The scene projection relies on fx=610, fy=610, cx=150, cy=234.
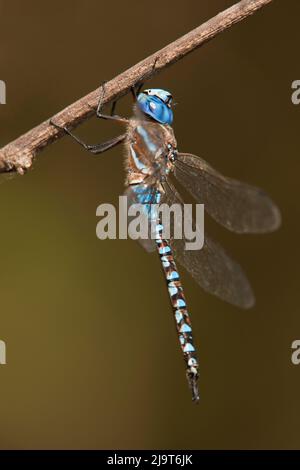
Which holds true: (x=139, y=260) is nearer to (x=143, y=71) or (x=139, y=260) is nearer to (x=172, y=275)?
(x=172, y=275)

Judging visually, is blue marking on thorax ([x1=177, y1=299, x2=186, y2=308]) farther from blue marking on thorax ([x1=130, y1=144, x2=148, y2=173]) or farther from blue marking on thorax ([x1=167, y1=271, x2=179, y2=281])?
blue marking on thorax ([x1=130, y1=144, x2=148, y2=173])

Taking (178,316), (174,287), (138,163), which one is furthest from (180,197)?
(178,316)

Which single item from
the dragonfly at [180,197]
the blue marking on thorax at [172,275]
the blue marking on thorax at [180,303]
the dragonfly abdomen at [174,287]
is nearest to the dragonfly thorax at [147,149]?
the dragonfly at [180,197]

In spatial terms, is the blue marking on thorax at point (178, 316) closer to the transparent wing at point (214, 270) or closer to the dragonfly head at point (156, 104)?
the transparent wing at point (214, 270)

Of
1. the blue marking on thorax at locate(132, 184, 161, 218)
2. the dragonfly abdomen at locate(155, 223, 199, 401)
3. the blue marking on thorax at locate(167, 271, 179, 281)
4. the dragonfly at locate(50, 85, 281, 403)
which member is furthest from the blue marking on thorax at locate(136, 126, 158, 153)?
the blue marking on thorax at locate(167, 271, 179, 281)

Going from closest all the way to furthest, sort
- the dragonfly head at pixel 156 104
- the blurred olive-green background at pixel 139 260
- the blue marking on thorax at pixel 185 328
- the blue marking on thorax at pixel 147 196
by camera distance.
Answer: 1. the dragonfly head at pixel 156 104
2. the blue marking on thorax at pixel 147 196
3. the blue marking on thorax at pixel 185 328
4. the blurred olive-green background at pixel 139 260

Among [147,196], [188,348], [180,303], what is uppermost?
[147,196]
